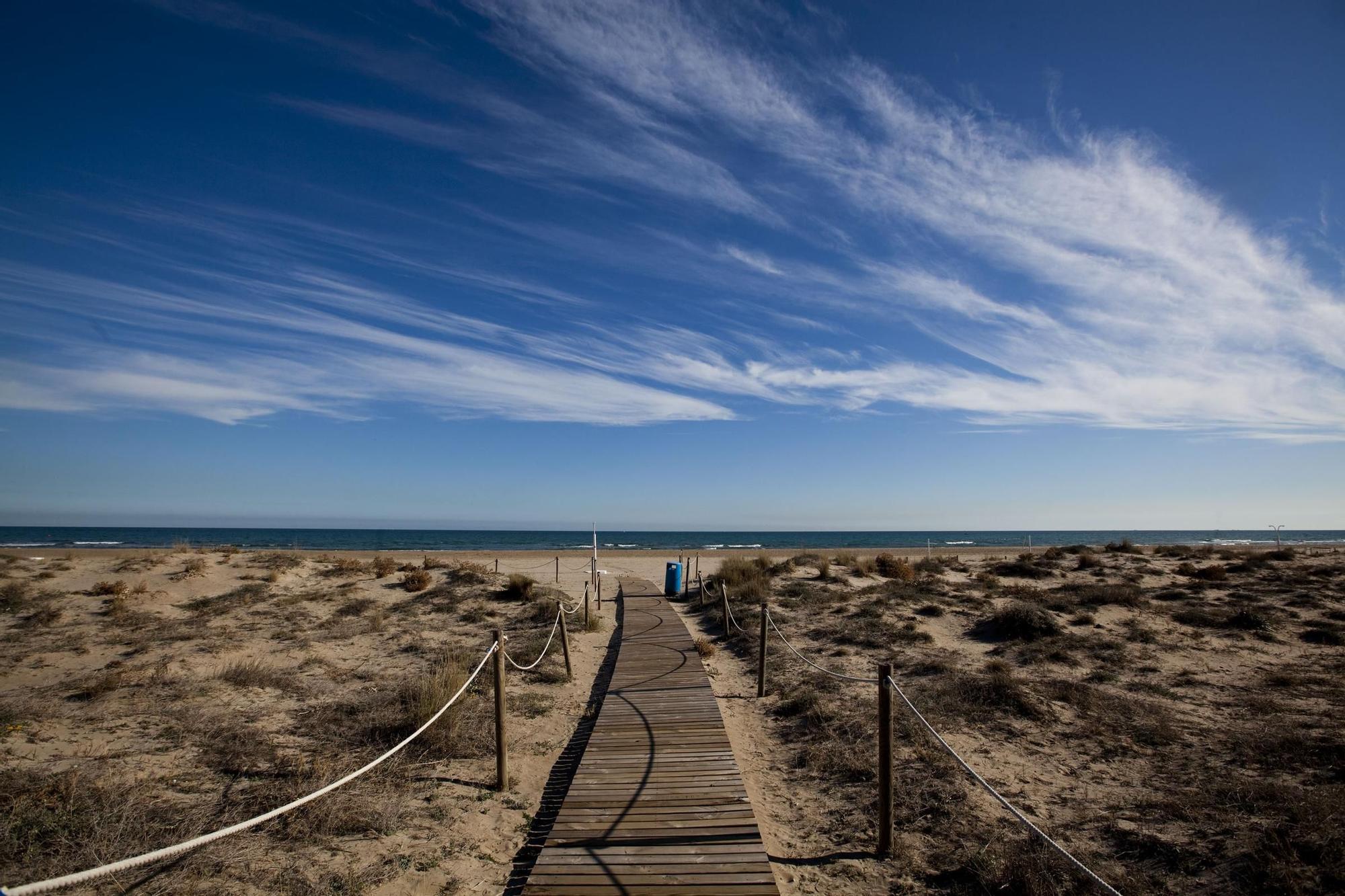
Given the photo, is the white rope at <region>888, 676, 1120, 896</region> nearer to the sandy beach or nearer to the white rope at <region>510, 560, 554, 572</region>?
the sandy beach

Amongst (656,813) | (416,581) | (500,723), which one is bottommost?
(656,813)

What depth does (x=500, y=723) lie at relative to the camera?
701 cm

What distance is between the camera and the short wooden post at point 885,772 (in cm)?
552

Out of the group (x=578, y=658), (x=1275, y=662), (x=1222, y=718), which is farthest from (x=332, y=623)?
(x=1275, y=662)

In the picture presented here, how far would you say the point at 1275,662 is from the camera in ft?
36.3

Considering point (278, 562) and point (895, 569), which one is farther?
point (895, 569)

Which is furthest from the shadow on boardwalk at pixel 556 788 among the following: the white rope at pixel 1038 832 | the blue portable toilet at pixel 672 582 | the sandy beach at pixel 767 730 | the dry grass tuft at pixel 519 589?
the blue portable toilet at pixel 672 582

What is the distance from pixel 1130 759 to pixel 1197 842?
227 cm

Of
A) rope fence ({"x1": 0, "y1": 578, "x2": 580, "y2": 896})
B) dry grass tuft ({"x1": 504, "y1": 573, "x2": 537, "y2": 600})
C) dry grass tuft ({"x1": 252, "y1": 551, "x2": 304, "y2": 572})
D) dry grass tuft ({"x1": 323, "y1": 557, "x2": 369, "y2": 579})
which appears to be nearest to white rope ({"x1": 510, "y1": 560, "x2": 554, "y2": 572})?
dry grass tuft ({"x1": 323, "y1": 557, "x2": 369, "y2": 579})

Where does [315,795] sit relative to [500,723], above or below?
above

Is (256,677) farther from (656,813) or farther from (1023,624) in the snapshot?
(1023,624)

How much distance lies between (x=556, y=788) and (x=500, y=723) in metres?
0.96

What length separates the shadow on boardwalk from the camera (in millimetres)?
5359

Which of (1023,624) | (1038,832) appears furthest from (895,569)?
(1038,832)
